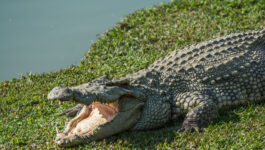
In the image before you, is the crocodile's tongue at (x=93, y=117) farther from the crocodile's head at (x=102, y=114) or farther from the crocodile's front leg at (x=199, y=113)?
the crocodile's front leg at (x=199, y=113)

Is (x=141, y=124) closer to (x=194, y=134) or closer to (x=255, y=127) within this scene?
(x=194, y=134)

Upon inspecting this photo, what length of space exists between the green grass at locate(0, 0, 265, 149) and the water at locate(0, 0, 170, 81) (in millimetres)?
984

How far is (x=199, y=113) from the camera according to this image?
527 centimetres

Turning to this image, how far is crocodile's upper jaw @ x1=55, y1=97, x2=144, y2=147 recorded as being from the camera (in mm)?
5117

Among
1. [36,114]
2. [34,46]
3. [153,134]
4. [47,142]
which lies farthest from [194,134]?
[34,46]

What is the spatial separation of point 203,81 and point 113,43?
4.07 metres

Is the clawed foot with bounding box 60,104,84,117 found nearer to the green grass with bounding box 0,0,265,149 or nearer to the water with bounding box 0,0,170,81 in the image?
the green grass with bounding box 0,0,265,149

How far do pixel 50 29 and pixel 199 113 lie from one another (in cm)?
819

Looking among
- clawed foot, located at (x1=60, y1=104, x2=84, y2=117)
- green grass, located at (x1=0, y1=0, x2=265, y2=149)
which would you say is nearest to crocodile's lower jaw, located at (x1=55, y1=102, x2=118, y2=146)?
green grass, located at (x1=0, y1=0, x2=265, y2=149)

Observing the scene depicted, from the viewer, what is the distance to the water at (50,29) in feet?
34.0

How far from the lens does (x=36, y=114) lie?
6773 mm

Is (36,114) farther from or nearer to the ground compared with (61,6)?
nearer to the ground

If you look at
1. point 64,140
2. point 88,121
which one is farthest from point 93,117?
point 64,140

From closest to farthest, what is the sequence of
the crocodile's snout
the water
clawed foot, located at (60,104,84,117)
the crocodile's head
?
the crocodile's snout → the crocodile's head → clawed foot, located at (60,104,84,117) → the water
